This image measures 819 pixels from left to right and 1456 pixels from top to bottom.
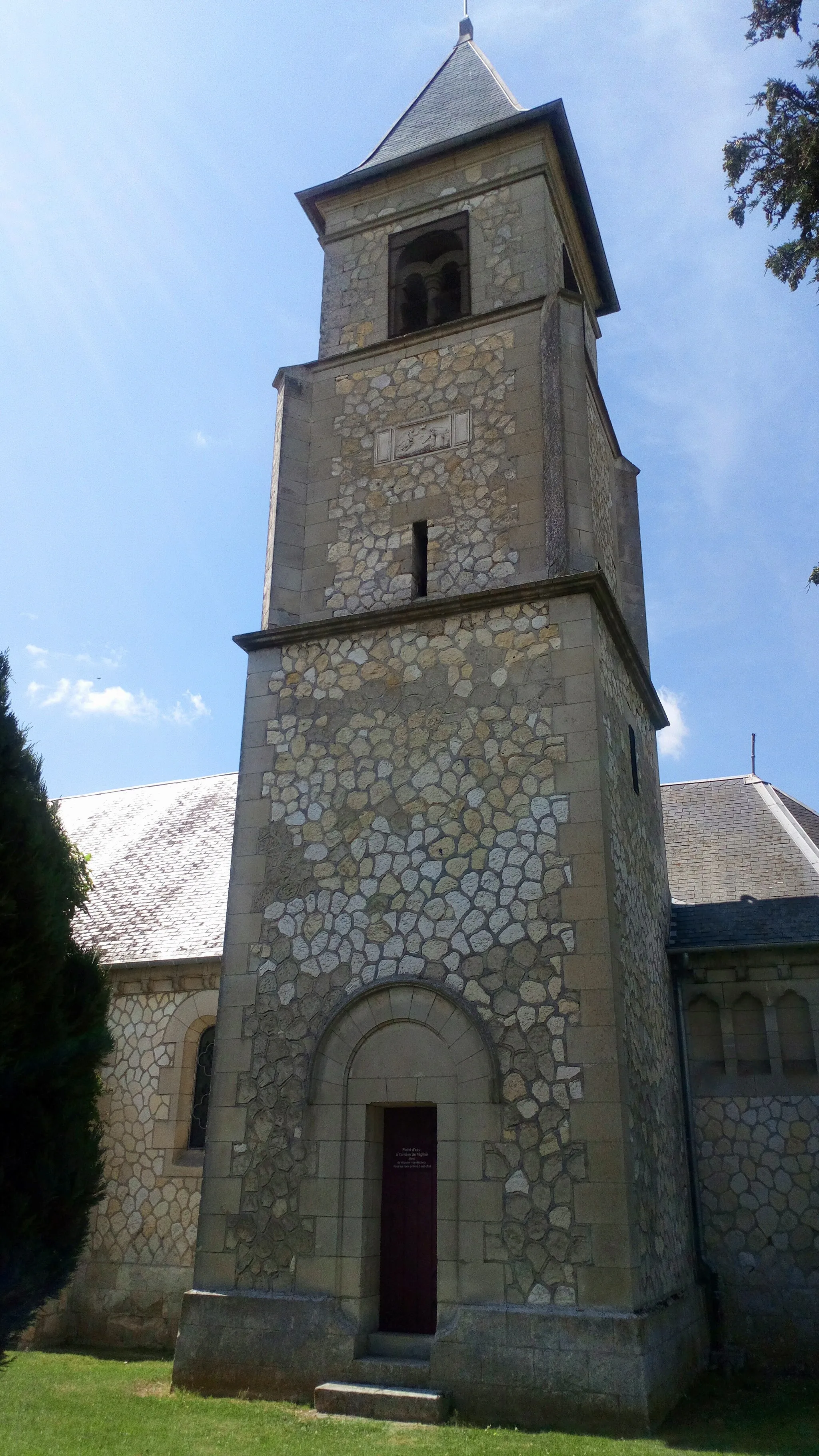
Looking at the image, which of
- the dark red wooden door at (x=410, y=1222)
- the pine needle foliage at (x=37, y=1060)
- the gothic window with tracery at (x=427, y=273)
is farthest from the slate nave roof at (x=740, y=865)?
the pine needle foliage at (x=37, y=1060)

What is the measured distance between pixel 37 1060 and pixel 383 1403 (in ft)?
18.2

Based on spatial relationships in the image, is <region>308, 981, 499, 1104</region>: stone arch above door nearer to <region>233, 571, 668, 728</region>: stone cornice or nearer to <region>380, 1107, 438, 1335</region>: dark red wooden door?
<region>380, 1107, 438, 1335</region>: dark red wooden door

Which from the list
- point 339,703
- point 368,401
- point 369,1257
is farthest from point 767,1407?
point 368,401

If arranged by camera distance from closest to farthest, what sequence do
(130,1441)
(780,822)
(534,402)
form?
(130,1441), (534,402), (780,822)

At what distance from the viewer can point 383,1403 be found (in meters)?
9.12

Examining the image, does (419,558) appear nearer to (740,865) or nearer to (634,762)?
(634,762)

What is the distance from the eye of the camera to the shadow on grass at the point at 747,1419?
8336 millimetres

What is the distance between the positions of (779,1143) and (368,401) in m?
11.0

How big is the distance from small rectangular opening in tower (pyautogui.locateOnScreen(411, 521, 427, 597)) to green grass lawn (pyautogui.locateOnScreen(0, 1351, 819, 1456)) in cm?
871

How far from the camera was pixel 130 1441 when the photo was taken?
8273 mm

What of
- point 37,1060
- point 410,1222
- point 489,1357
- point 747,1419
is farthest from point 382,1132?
point 37,1060

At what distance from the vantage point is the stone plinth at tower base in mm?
8773

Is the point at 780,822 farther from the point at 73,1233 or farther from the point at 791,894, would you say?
the point at 73,1233

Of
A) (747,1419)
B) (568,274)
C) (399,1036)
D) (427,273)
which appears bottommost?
(747,1419)
